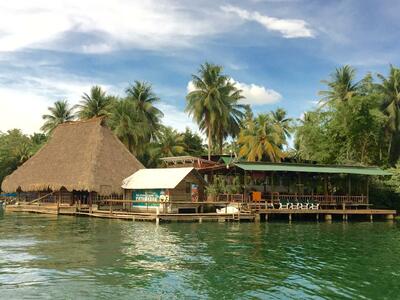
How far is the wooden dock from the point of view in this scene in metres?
31.2

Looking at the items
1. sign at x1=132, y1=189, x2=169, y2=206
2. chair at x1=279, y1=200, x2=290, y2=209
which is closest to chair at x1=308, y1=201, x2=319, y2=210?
chair at x1=279, y1=200, x2=290, y2=209

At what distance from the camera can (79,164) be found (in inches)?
1580

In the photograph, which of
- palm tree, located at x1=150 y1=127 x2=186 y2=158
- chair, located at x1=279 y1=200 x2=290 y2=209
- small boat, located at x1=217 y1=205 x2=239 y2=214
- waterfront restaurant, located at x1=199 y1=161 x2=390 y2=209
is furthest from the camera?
palm tree, located at x1=150 y1=127 x2=186 y2=158

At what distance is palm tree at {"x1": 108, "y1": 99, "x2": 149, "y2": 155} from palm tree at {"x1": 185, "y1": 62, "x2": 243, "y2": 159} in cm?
577

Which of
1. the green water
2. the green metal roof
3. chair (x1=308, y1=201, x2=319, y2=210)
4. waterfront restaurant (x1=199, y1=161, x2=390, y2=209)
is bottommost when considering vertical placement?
the green water

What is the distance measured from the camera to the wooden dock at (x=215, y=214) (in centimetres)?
3125

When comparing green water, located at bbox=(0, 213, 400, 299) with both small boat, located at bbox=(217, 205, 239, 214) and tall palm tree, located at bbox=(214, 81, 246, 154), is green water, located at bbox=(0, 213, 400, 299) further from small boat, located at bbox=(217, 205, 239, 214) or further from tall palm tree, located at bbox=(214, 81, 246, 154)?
tall palm tree, located at bbox=(214, 81, 246, 154)

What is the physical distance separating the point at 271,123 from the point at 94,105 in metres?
21.6

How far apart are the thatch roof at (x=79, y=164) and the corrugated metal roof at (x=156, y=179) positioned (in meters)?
1.32

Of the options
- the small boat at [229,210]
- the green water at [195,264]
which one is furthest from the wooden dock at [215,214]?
the green water at [195,264]

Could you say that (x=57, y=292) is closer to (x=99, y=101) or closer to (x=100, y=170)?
(x=100, y=170)

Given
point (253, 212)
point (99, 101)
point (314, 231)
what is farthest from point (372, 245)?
point (99, 101)

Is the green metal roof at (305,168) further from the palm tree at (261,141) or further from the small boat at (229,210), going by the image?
the palm tree at (261,141)

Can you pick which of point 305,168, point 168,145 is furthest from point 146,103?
point 305,168
